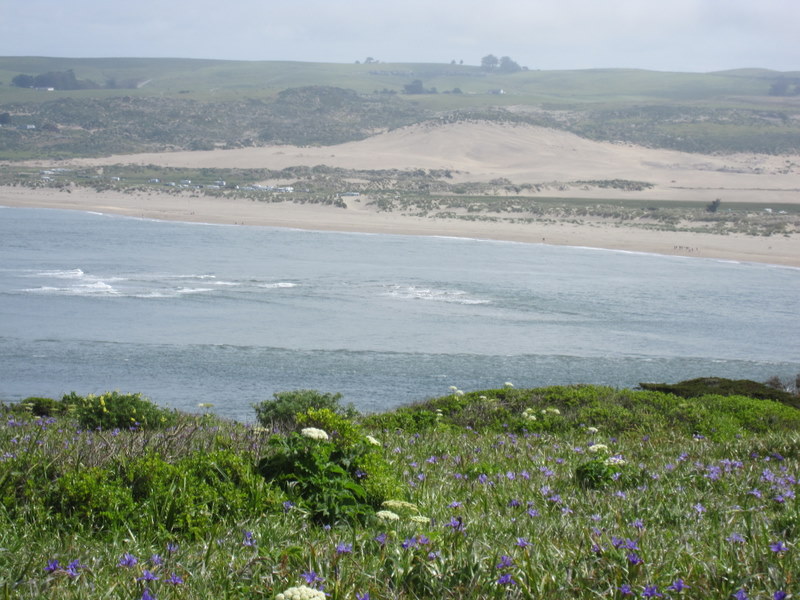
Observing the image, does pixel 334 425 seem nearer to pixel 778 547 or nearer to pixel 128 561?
pixel 128 561

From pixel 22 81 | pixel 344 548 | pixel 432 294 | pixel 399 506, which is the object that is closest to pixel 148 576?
pixel 344 548

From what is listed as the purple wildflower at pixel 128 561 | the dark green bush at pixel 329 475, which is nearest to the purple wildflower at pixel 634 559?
the dark green bush at pixel 329 475

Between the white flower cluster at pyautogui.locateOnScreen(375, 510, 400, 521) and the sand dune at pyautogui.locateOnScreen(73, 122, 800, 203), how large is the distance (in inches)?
2814

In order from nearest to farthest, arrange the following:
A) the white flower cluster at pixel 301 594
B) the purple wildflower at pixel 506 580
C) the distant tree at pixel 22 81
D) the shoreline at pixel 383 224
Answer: the white flower cluster at pixel 301 594 → the purple wildflower at pixel 506 580 → the shoreline at pixel 383 224 → the distant tree at pixel 22 81

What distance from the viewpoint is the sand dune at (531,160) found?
81625 mm

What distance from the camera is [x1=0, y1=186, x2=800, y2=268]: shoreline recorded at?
4475 cm

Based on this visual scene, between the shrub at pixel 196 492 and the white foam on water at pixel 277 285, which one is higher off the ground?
the shrub at pixel 196 492

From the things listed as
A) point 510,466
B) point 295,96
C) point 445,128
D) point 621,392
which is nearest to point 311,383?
point 621,392

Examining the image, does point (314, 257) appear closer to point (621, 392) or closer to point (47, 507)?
point (621, 392)

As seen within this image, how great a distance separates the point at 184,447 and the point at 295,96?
137412 mm

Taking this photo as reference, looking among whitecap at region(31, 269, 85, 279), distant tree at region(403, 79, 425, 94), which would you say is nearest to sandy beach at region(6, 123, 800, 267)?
whitecap at region(31, 269, 85, 279)

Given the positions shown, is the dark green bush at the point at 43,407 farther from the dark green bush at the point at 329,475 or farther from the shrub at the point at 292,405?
the dark green bush at the point at 329,475

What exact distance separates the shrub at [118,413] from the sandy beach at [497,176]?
3701cm

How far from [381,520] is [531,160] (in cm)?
9522
